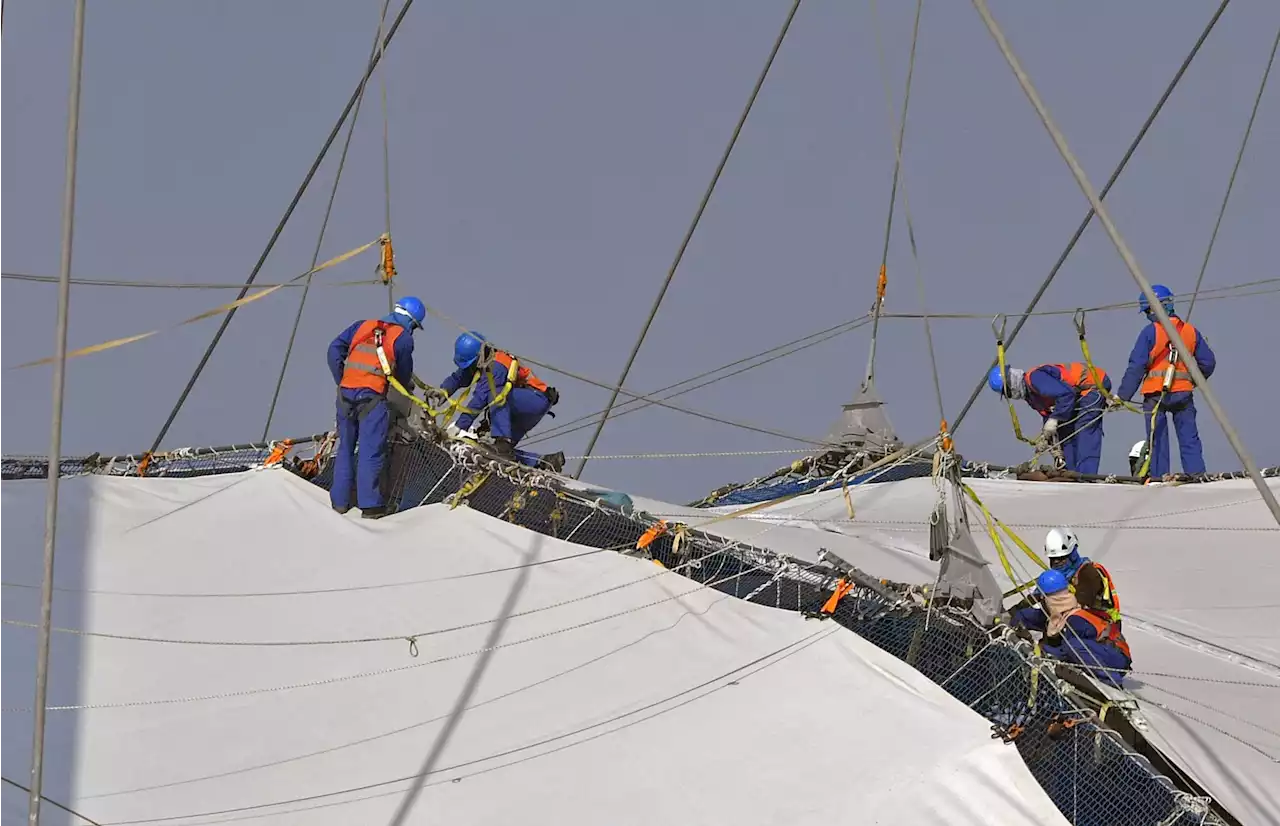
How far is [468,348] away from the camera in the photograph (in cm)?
765

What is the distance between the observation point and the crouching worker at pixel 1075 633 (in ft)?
17.7

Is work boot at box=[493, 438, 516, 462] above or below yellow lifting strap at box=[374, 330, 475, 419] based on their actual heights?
below

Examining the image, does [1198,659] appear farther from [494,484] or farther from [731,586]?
[494,484]

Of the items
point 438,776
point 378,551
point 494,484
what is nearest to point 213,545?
point 378,551

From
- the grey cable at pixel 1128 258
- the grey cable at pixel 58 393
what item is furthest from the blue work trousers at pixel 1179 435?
the grey cable at pixel 58 393

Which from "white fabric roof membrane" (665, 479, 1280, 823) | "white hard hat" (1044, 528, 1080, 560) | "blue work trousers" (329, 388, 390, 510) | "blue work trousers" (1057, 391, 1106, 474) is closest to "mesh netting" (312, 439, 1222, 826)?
"blue work trousers" (329, 388, 390, 510)

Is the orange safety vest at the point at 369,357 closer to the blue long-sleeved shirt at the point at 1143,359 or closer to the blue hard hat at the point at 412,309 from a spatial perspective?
the blue hard hat at the point at 412,309

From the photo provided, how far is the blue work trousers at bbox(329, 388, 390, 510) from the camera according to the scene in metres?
6.61

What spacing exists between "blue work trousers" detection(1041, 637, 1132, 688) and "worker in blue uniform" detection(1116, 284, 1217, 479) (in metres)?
3.59

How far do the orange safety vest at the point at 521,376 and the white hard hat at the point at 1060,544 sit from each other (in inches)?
106

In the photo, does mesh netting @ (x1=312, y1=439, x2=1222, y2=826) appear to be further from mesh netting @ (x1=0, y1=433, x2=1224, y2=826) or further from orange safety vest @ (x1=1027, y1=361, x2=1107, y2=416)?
orange safety vest @ (x1=1027, y1=361, x2=1107, y2=416)

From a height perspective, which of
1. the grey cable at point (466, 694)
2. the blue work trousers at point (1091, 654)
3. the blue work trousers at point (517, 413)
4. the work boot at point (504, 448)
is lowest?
the grey cable at point (466, 694)

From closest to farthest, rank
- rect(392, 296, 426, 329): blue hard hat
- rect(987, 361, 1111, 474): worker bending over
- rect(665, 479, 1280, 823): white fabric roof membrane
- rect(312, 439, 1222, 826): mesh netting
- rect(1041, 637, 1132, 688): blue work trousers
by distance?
rect(312, 439, 1222, 826): mesh netting < rect(665, 479, 1280, 823): white fabric roof membrane < rect(1041, 637, 1132, 688): blue work trousers < rect(392, 296, 426, 329): blue hard hat < rect(987, 361, 1111, 474): worker bending over

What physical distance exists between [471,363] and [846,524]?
7.06 ft
